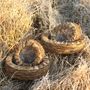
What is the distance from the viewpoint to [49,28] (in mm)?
4527

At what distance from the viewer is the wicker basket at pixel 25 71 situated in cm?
364

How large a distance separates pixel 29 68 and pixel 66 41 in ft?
2.08

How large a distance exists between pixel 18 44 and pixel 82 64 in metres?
0.77

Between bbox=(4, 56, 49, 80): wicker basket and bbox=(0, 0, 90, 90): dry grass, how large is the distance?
6cm

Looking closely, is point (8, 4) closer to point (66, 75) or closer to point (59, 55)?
point (59, 55)

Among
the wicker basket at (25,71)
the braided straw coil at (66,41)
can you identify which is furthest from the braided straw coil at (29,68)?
the braided straw coil at (66,41)

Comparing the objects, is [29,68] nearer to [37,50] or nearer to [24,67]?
[24,67]

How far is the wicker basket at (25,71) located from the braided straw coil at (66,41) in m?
0.30

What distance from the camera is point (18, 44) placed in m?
3.96

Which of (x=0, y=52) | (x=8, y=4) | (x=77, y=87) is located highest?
(x=8, y=4)

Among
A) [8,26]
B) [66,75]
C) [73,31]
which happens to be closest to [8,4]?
[8,26]

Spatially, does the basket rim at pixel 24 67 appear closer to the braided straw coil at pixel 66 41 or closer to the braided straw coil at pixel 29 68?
the braided straw coil at pixel 29 68

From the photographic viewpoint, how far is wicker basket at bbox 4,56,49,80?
11.9 feet

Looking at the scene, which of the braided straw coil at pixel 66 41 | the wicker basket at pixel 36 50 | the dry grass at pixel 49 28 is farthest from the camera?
the braided straw coil at pixel 66 41
